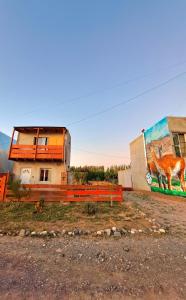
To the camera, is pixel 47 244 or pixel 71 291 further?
pixel 47 244

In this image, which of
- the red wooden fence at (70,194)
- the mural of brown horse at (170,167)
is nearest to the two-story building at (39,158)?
the red wooden fence at (70,194)

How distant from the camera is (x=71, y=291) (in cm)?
249

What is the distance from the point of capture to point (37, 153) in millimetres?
15375

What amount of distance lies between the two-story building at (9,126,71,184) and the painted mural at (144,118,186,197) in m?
10.1

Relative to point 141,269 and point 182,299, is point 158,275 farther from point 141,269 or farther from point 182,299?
point 182,299

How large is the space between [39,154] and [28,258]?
12654 mm

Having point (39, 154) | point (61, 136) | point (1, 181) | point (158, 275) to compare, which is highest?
point (61, 136)

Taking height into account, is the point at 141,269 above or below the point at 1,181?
below

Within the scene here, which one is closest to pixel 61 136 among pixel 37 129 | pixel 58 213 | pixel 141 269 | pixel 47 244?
pixel 37 129

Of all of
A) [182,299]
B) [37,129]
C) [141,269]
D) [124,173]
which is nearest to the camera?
[182,299]

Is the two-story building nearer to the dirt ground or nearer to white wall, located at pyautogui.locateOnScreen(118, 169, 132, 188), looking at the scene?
the dirt ground

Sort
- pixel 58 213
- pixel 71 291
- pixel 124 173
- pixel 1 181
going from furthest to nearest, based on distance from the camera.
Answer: pixel 124 173 < pixel 1 181 < pixel 58 213 < pixel 71 291

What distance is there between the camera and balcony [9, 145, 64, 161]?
597 inches

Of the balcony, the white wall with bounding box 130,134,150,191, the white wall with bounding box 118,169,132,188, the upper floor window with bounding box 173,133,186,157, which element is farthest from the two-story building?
the white wall with bounding box 118,169,132,188
